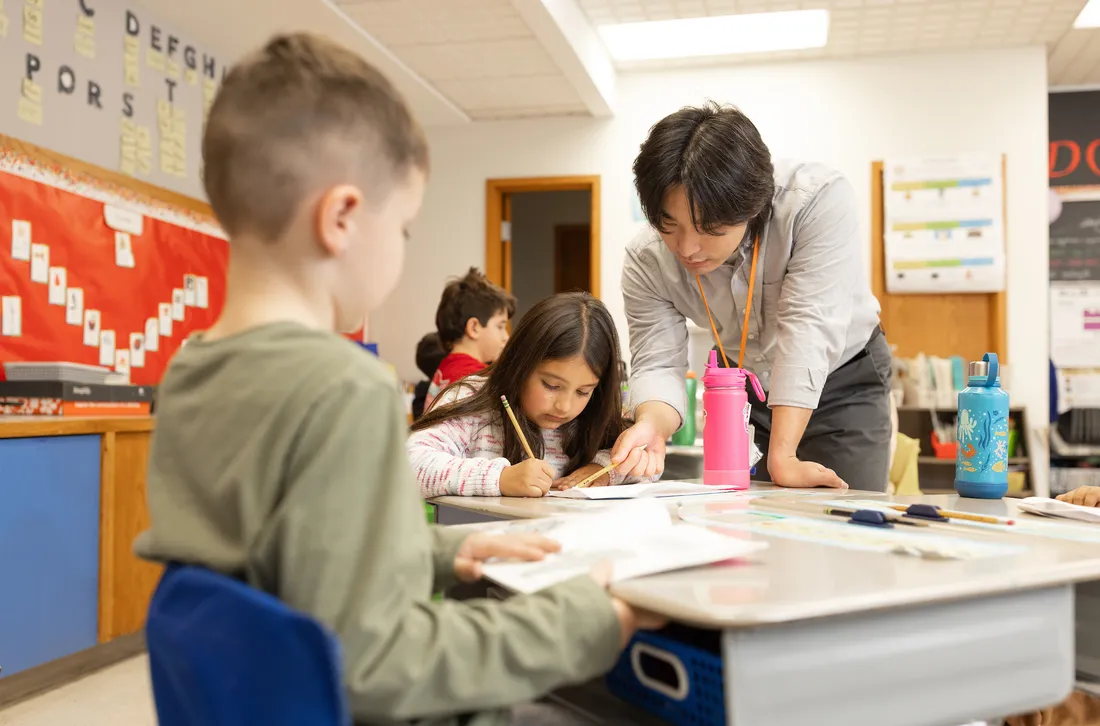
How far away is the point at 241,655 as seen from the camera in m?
0.58

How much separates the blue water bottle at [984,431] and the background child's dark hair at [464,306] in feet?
7.08

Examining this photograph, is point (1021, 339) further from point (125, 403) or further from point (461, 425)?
point (125, 403)

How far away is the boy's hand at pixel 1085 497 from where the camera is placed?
1.32m

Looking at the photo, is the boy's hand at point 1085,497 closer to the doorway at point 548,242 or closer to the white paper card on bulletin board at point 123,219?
the white paper card on bulletin board at point 123,219

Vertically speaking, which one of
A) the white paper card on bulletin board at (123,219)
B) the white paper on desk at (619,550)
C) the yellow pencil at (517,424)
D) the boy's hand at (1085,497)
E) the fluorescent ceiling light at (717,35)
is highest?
the fluorescent ceiling light at (717,35)

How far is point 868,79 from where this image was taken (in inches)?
186

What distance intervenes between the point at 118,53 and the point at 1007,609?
144 inches

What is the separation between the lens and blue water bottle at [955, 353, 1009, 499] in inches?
53.1

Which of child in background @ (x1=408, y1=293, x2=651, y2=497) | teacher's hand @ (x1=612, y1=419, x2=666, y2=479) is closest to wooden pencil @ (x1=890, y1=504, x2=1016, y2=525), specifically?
teacher's hand @ (x1=612, y1=419, x2=666, y2=479)

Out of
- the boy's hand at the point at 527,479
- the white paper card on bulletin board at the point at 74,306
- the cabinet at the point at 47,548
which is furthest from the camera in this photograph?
the white paper card on bulletin board at the point at 74,306

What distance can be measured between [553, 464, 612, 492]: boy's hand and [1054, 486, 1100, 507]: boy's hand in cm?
76

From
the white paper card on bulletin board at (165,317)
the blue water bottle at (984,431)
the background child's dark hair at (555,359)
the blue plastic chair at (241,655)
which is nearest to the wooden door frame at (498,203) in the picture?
the white paper card on bulletin board at (165,317)

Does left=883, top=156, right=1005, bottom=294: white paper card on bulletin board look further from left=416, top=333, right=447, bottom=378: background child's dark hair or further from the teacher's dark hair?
the teacher's dark hair

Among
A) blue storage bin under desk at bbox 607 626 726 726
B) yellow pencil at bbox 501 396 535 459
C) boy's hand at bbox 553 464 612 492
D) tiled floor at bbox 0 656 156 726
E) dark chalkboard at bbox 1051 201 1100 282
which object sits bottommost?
tiled floor at bbox 0 656 156 726
